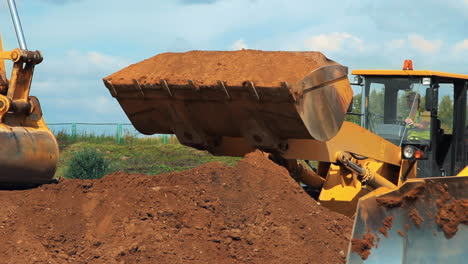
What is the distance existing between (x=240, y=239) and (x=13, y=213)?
213 centimetres

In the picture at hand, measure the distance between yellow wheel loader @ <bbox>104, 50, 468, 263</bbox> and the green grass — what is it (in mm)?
12345

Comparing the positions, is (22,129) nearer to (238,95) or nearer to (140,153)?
(238,95)

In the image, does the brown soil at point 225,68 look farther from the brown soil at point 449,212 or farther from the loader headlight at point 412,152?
the brown soil at point 449,212

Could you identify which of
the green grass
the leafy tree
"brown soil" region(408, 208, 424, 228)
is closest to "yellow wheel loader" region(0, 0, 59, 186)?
"brown soil" region(408, 208, 424, 228)

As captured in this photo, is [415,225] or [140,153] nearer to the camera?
[415,225]

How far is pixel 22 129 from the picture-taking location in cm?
789

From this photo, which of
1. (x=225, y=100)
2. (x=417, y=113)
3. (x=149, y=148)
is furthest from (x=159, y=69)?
(x=149, y=148)

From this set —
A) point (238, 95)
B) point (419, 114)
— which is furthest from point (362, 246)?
point (419, 114)

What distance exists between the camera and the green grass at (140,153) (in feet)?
74.4

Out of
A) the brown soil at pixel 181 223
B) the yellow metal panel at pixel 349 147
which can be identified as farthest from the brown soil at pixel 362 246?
the yellow metal panel at pixel 349 147

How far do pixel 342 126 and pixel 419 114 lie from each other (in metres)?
0.97

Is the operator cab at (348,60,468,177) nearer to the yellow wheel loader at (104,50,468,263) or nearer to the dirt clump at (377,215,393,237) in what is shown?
the yellow wheel loader at (104,50,468,263)

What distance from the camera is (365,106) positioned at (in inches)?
378

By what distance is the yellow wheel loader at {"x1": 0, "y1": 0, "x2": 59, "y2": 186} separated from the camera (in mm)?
7648
